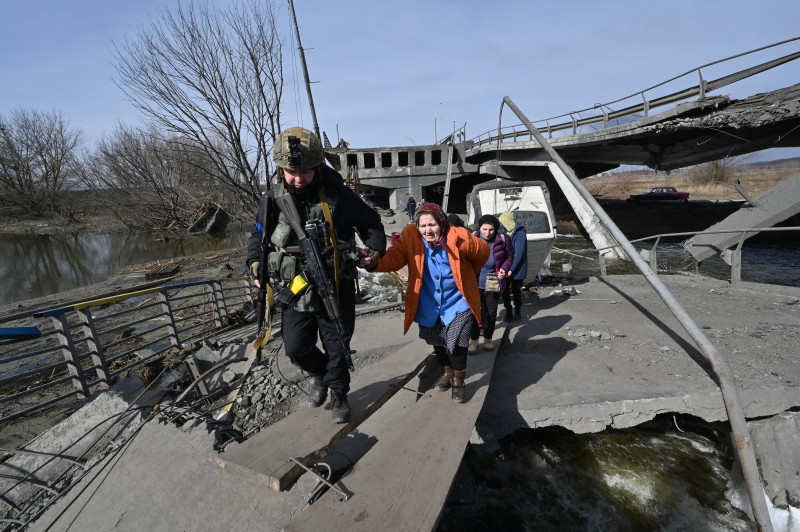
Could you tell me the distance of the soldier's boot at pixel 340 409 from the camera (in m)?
2.51

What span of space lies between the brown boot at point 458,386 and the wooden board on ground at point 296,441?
547 millimetres

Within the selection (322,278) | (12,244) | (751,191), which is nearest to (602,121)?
(322,278)

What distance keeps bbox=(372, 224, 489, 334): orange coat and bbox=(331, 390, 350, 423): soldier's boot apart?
739 millimetres

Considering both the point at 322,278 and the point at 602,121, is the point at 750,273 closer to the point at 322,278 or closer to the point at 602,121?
the point at 602,121

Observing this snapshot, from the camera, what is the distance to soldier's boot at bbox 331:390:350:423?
8.24 feet

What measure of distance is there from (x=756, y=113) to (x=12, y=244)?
40960 mm

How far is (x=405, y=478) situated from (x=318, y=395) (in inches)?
40.2

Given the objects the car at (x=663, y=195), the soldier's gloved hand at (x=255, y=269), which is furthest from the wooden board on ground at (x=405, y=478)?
the car at (x=663, y=195)

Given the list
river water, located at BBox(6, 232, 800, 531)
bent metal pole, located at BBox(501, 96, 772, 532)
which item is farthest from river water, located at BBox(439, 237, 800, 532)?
bent metal pole, located at BBox(501, 96, 772, 532)

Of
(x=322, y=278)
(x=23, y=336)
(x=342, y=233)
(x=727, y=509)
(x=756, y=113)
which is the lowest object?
(x=727, y=509)

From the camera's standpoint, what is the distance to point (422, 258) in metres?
2.76

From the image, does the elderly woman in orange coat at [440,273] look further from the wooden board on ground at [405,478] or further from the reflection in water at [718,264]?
the reflection in water at [718,264]

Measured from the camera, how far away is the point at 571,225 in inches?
806

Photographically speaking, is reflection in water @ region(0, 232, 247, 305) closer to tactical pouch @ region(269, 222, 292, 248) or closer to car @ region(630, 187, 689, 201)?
tactical pouch @ region(269, 222, 292, 248)
